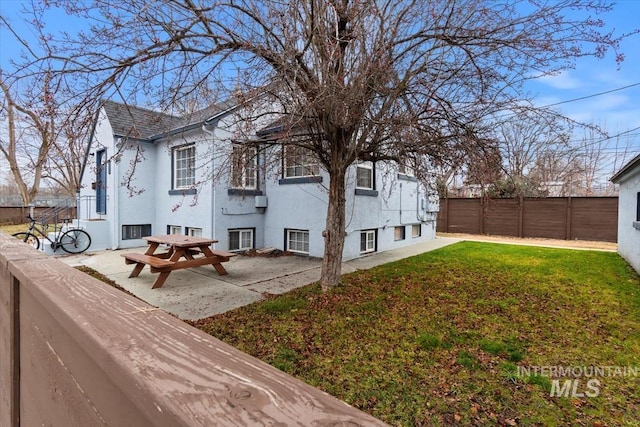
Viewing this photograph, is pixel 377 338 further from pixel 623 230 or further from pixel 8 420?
pixel 623 230

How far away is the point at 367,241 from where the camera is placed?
32.5 feet

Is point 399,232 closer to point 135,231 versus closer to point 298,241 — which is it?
point 298,241

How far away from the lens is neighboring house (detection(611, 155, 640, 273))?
768 cm

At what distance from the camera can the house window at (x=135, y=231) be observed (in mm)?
10631

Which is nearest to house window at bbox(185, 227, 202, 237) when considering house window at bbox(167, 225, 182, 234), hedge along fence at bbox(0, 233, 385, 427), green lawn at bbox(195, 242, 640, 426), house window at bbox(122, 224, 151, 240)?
house window at bbox(167, 225, 182, 234)

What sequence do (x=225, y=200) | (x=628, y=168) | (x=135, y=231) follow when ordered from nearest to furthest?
(x=628, y=168)
(x=225, y=200)
(x=135, y=231)

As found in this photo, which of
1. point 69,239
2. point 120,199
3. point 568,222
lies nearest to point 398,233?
point 568,222

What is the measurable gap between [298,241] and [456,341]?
6.08 metres

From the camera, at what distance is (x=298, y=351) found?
3.76 meters

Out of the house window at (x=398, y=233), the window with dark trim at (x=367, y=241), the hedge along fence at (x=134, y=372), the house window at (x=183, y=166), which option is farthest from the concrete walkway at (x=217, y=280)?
the hedge along fence at (x=134, y=372)

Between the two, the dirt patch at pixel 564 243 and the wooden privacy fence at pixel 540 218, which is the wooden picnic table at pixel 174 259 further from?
the dirt patch at pixel 564 243

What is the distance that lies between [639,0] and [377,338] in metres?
6.20

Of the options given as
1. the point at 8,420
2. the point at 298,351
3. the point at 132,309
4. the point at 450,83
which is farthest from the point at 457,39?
the point at 8,420

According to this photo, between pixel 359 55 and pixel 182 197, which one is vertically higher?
pixel 359 55
